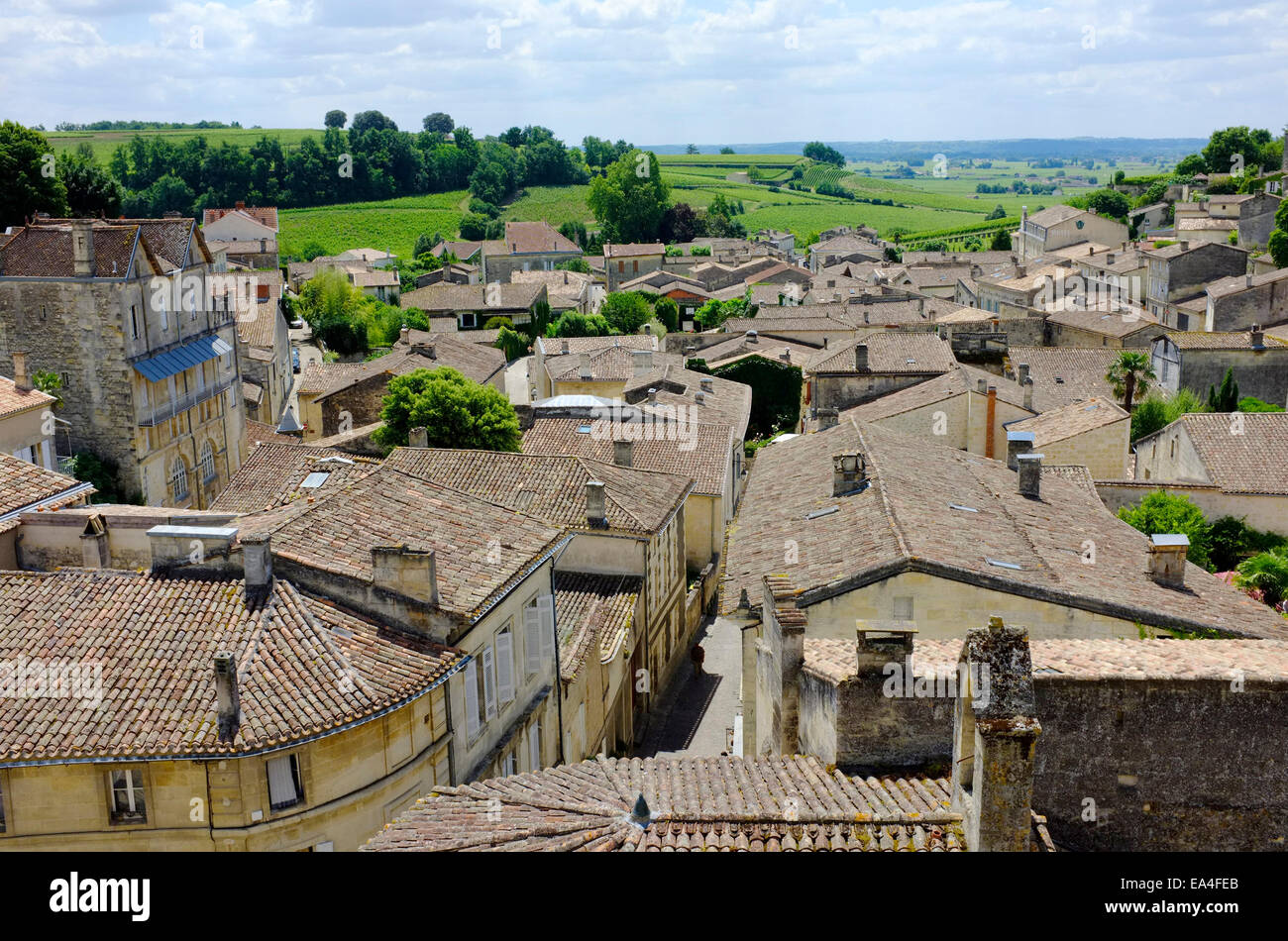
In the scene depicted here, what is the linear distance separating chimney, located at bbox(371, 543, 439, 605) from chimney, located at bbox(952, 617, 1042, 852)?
9.49 meters

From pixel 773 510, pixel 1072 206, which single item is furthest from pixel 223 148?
pixel 773 510

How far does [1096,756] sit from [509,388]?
58.5m

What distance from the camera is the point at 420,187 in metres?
175

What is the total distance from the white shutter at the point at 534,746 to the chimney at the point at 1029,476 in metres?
13.4

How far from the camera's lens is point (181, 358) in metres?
44.1

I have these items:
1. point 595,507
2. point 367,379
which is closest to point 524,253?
point 367,379

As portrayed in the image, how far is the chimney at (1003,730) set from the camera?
953cm

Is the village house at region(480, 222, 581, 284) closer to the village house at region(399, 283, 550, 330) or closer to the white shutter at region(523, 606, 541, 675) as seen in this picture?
the village house at region(399, 283, 550, 330)

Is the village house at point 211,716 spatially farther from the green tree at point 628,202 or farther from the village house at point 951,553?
the green tree at point 628,202

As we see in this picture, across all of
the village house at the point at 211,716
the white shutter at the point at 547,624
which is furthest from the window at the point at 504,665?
the village house at the point at 211,716

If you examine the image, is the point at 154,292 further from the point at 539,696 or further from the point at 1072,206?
the point at 1072,206

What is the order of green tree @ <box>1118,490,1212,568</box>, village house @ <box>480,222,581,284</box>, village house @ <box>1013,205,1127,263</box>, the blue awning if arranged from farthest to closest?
village house @ <box>480,222,581,284</box> < village house @ <box>1013,205,1127,263</box> < the blue awning < green tree @ <box>1118,490,1212,568</box>

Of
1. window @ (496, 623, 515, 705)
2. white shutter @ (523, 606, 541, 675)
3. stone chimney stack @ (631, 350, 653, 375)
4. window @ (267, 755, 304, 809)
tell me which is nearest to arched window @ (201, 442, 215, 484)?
stone chimney stack @ (631, 350, 653, 375)

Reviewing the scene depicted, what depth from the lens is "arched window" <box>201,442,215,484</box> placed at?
47.0 meters
